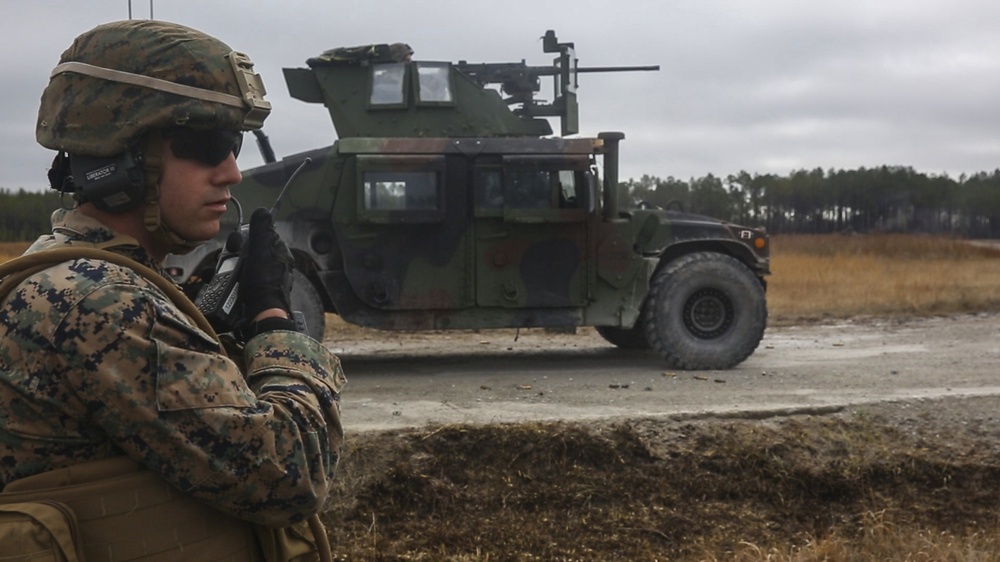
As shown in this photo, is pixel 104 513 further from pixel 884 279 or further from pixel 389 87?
pixel 884 279

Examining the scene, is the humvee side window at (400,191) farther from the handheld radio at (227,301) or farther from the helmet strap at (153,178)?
the helmet strap at (153,178)

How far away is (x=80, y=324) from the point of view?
1.51 m

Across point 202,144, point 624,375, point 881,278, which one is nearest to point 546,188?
point 624,375

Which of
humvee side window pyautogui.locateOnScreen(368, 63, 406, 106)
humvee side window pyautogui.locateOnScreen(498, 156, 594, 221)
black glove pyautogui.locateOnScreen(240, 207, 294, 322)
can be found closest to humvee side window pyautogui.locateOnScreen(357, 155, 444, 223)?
humvee side window pyautogui.locateOnScreen(498, 156, 594, 221)

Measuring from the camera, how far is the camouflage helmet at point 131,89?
167 centimetres

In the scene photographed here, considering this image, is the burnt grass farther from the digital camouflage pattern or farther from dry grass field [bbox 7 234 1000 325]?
dry grass field [bbox 7 234 1000 325]

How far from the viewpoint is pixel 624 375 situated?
7.93m

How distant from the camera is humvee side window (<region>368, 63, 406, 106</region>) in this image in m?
8.85

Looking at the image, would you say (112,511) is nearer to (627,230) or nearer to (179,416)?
(179,416)

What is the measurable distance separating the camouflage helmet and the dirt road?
4068 mm

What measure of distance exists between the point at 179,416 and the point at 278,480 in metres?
0.19

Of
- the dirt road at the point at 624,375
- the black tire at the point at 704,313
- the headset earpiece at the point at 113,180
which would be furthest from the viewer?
the black tire at the point at 704,313

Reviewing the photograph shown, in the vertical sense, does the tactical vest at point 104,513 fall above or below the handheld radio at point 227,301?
below

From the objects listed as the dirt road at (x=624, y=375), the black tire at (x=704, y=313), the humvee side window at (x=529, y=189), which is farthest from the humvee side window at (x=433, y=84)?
the black tire at (x=704, y=313)
